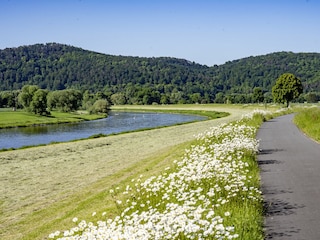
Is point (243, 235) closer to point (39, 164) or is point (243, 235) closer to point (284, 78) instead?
point (39, 164)

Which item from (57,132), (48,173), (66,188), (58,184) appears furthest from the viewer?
(57,132)

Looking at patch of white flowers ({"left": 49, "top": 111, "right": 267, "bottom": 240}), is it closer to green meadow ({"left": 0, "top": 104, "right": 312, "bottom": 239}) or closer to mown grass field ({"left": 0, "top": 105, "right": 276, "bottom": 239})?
green meadow ({"left": 0, "top": 104, "right": 312, "bottom": 239})

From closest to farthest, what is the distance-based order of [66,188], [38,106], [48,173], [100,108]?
[66,188]
[48,173]
[38,106]
[100,108]

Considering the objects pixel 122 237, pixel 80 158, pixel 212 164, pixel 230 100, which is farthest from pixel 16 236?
pixel 230 100

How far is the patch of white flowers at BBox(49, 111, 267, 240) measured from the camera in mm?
6301

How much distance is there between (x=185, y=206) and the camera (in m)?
7.45

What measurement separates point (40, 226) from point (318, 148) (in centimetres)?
1411

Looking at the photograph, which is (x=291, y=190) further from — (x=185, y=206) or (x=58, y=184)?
(x=58, y=184)

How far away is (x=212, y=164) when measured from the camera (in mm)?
10891

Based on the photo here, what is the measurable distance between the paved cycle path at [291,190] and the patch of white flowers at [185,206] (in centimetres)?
65

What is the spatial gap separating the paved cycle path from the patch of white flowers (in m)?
0.65

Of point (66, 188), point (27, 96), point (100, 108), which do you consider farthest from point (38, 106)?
point (66, 188)

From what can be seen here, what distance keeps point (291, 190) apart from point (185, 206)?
211 inches

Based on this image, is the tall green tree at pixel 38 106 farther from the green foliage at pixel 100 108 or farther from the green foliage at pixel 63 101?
the green foliage at pixel 100 108
